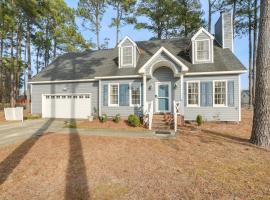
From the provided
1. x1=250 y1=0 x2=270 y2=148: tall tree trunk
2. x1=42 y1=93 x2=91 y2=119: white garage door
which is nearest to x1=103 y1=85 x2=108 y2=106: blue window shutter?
x1=42 y1=93 x2=91 y2=119: white garage door

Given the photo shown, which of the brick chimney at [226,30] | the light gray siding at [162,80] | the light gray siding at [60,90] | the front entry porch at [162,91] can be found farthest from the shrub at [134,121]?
the brick chimney at [226,30]

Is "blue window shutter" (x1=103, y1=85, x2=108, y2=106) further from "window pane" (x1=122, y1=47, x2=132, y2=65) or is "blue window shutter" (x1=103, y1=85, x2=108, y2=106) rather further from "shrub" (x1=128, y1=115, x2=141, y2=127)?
"shrub" (x1=128, y1=115, x2=141, y2=127)

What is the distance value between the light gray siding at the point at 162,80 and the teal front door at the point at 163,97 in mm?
234

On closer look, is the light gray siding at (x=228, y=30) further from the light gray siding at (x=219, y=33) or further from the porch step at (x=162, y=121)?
the porch step at (x=162, y=121)

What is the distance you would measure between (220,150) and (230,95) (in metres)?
7.34

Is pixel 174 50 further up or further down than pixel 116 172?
further up

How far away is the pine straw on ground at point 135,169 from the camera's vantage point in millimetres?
4984

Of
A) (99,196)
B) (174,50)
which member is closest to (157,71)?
(174,50)

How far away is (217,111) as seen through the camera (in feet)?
48.4

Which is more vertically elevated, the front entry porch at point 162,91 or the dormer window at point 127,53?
the dormer window at point 127,53

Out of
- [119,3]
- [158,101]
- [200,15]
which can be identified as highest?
[119,3]

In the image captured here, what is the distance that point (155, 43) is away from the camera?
20.1 metres

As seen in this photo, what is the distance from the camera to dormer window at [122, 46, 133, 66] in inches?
685

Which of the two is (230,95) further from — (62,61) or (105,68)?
(62,61)
